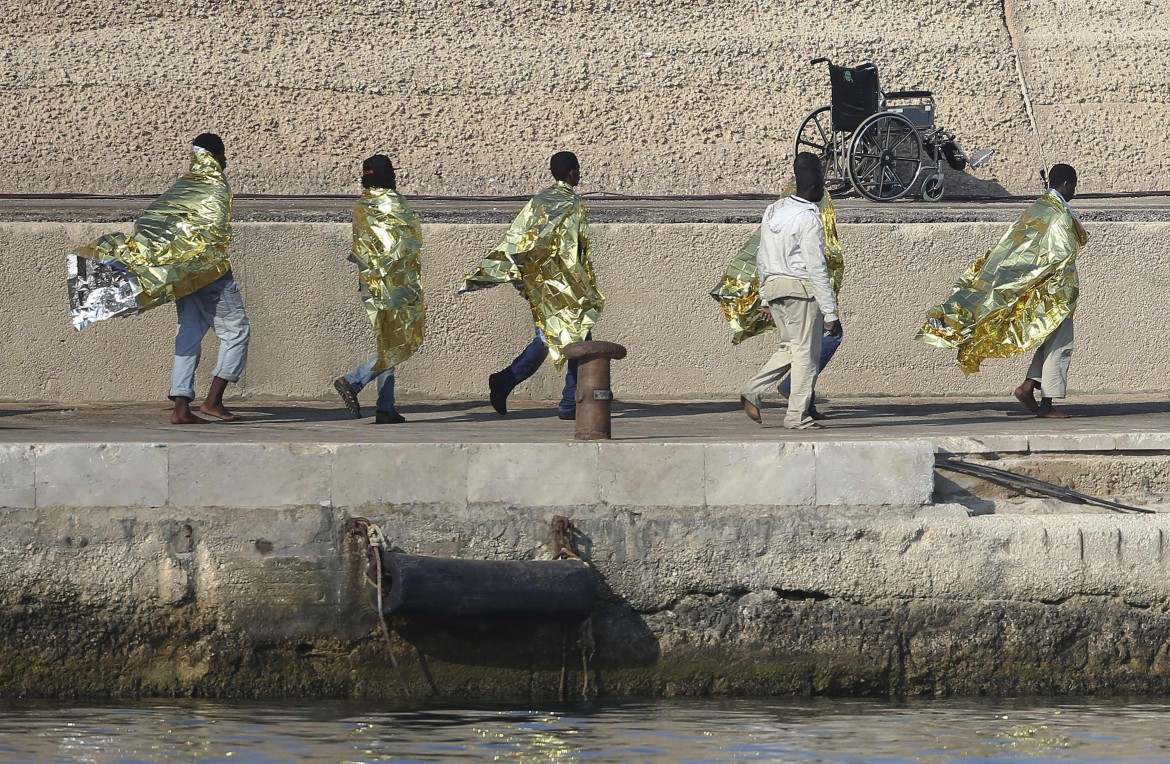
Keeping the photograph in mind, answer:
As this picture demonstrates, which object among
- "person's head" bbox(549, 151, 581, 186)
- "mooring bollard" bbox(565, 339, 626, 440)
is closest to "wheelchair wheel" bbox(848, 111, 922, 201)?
"person's head" bbox(549, 151, 581, 186)

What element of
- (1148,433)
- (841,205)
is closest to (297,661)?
(1148,433)

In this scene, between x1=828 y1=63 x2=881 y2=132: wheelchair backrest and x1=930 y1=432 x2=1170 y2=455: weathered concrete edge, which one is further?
x1=828 y1=63 x2=881 y2=132: wheelchair backrest

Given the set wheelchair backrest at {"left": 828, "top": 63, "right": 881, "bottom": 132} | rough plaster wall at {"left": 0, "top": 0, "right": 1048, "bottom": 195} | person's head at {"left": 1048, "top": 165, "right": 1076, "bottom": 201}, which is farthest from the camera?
rough plaster wall at {"left": 0, "top": 0, "right": 1048, "bottom": 195}

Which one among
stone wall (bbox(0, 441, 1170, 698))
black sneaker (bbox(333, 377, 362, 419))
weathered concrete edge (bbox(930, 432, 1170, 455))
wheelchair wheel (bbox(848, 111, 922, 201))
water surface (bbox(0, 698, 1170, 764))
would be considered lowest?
water surface (bbox(0, 698, 1170, 764))

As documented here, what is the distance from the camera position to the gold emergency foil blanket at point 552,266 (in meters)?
8.71

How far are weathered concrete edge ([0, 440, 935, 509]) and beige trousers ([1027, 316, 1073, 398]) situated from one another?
92.6 inches

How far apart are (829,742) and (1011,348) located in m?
3.43

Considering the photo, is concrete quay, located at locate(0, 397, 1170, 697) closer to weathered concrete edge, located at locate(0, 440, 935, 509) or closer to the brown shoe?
weathered concrete edge, located at locate(0, 440, 935, 509)

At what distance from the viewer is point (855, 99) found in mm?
11234

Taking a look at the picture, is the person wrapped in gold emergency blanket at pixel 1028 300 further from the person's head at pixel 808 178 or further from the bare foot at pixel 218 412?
the bare foot at pixel 218 412

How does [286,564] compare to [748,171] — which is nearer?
[286,564]

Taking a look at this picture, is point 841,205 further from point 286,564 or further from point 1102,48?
point 286,564

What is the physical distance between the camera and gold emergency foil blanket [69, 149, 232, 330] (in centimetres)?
811

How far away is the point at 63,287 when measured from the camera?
9352mm
